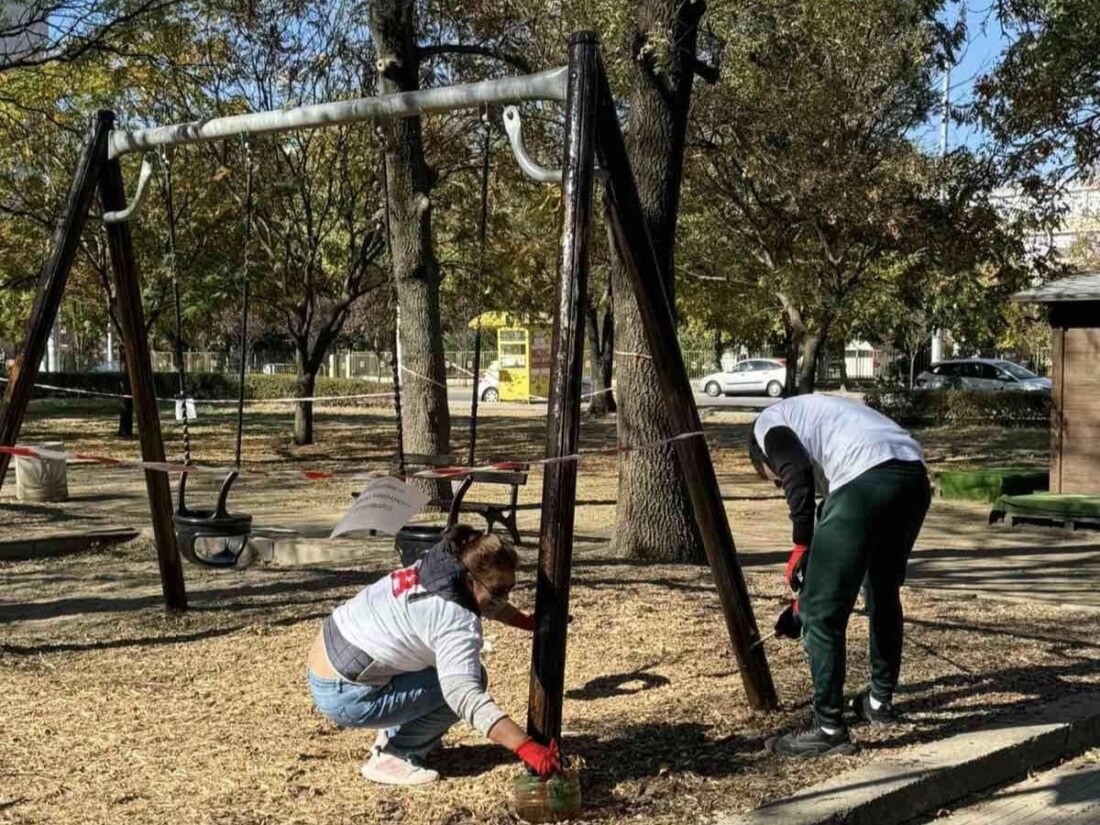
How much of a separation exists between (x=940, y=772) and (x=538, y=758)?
66.4 inches

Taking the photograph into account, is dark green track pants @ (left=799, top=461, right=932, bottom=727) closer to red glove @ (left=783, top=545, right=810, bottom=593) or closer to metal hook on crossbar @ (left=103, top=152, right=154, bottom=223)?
red glove @ (left=783, top=545, right=810, bottom=593)

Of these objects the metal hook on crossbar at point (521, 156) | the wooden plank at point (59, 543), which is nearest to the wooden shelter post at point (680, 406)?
the metal hook on crossbar at point (521, 156)

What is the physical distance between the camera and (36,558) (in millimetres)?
10883

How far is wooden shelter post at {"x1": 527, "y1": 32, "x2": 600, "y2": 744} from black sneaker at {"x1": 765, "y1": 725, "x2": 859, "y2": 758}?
1.02 m

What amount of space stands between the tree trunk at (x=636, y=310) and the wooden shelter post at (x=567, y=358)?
14.4 feet

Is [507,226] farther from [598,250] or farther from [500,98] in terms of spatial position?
[500,98]

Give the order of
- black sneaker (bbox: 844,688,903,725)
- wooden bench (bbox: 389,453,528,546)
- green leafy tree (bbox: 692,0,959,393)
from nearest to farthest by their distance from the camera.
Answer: black sneaker (bbox: 844,688,903,725), wooden bench (bbox: 389,453,528,546), green leafy tree (bbox: 692,0,959,393)

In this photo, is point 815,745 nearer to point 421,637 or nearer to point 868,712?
point 868,712

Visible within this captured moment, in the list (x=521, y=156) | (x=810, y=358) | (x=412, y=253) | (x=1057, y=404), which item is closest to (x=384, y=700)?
(x=521, y=156)

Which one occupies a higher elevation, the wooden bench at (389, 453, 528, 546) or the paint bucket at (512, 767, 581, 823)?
the wooden bench at (389, 453, 528, 546)

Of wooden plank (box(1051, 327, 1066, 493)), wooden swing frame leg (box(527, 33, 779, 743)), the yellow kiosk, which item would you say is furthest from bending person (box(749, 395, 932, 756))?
the yellow kiosk

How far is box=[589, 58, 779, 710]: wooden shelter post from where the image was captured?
17.9 ft

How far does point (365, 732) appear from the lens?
5.53 metres

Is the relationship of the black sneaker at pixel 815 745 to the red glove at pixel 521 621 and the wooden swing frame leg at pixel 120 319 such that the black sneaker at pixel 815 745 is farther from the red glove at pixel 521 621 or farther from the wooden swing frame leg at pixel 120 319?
the wooden swing frame leg at pixel 120 319
